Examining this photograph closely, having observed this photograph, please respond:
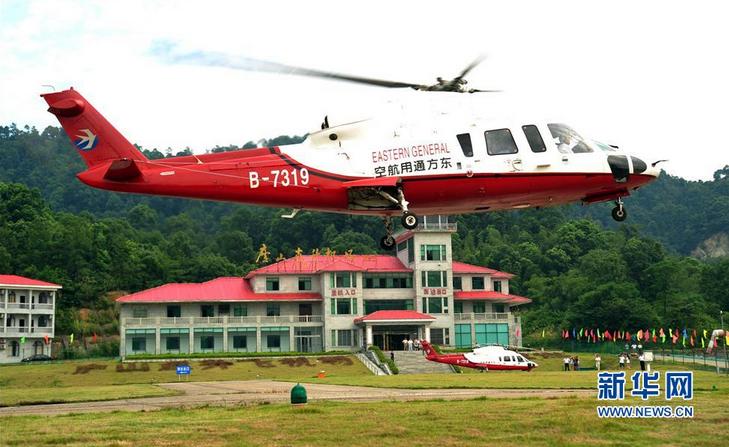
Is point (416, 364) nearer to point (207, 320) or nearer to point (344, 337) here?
point (344, 337)

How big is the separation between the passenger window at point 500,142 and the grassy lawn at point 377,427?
8418 mm

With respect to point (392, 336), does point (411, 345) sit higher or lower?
lower

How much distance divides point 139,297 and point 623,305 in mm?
56354

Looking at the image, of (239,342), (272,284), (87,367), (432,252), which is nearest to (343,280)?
(272,284)

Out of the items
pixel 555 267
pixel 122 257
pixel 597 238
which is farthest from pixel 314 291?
pixel 597 238

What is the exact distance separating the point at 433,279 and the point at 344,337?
38.8ft

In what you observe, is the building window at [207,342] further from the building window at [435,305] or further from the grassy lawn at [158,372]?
the building window at [435,305]

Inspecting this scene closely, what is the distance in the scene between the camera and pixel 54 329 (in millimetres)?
121625

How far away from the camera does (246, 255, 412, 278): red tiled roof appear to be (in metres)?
108

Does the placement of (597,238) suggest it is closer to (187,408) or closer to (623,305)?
(623,305)

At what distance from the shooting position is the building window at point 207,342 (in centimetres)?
10494

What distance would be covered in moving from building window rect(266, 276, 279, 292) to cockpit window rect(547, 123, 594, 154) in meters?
79.5

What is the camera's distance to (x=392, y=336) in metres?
105

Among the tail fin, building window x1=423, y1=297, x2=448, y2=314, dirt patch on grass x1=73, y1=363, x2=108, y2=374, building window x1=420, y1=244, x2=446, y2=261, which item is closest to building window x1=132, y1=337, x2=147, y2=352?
dirt patch on grass x1=73, y1=363, x2=108, y2=374
